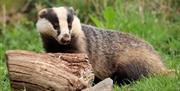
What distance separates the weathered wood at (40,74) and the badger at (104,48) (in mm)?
581

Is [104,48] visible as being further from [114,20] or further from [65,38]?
[114,20]

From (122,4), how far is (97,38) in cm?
251

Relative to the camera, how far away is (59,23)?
17.8ft

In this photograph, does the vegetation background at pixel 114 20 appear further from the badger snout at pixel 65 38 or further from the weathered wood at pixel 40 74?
the weathered wood at pixel 40 74

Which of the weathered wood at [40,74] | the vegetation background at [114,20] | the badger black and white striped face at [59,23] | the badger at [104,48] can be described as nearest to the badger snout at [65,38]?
the badger black and white striped face at [59,23]

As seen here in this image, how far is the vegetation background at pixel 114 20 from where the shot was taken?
750 cm

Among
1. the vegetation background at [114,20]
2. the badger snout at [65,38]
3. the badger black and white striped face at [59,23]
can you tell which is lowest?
the vegetation background at [114,20]

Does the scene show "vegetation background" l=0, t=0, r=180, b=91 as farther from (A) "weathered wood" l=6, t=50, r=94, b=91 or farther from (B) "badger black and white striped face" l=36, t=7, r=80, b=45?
(A) "weathered wood" l=6, t=50, r=94, b=91

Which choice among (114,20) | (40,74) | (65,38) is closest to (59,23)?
(65,38)

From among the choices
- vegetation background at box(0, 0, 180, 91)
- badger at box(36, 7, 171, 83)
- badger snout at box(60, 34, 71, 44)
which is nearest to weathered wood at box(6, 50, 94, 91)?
badger snout at box(60, 34, 71, 44)

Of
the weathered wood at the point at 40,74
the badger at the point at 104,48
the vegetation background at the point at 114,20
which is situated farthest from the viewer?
the vegetation background at the point at 114,20

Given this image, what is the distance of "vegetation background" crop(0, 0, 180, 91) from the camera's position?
7.50 meters

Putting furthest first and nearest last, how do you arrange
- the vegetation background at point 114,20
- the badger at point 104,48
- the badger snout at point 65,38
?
the vegetation background at point 114,20, the badger at point 104,48, the badger snout at point 65,38

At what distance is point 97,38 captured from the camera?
5973 mm
